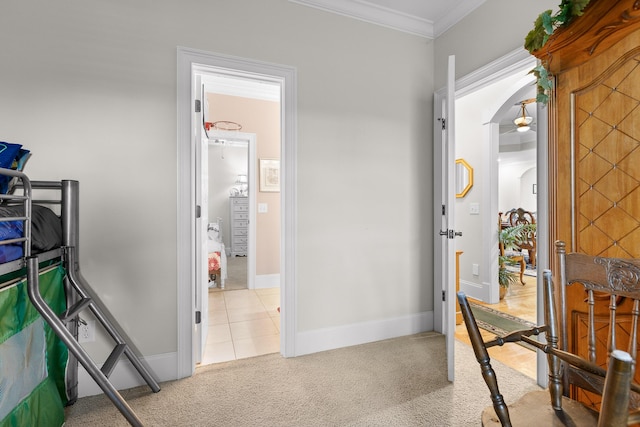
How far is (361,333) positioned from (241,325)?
1.21 m

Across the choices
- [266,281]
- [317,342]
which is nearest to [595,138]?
[317,342]

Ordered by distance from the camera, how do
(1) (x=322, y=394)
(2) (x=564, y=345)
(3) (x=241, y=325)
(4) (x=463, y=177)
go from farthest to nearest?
(4) (x=463, y=177) → (3) (x=241, y=325) → (1) (x=322, y=394) → (2) (x=564, y=345)

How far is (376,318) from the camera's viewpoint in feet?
8.80

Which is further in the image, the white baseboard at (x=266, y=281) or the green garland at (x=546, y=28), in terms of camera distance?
the white baseboard at (x=266, y=281)

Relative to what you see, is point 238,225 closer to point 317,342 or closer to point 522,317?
point 317,342

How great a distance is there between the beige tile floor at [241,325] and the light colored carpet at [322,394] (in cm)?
17

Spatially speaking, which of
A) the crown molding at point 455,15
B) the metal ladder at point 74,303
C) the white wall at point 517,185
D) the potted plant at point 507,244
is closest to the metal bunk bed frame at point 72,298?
the metal ladder at point 74,303

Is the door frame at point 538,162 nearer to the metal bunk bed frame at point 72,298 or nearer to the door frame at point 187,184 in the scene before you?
the door frame at point 187,184

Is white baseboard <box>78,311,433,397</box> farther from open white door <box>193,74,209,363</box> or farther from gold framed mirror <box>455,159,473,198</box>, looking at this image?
gold framed mirror <box>455,159,473,198</box>

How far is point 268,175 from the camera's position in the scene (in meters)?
4.63

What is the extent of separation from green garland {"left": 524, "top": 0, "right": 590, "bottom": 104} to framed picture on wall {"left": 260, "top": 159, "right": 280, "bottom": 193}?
11.9 ft

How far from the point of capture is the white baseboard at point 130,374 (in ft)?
6.12

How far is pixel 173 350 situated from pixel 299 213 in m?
1.29

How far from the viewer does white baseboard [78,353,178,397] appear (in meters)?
1.87
